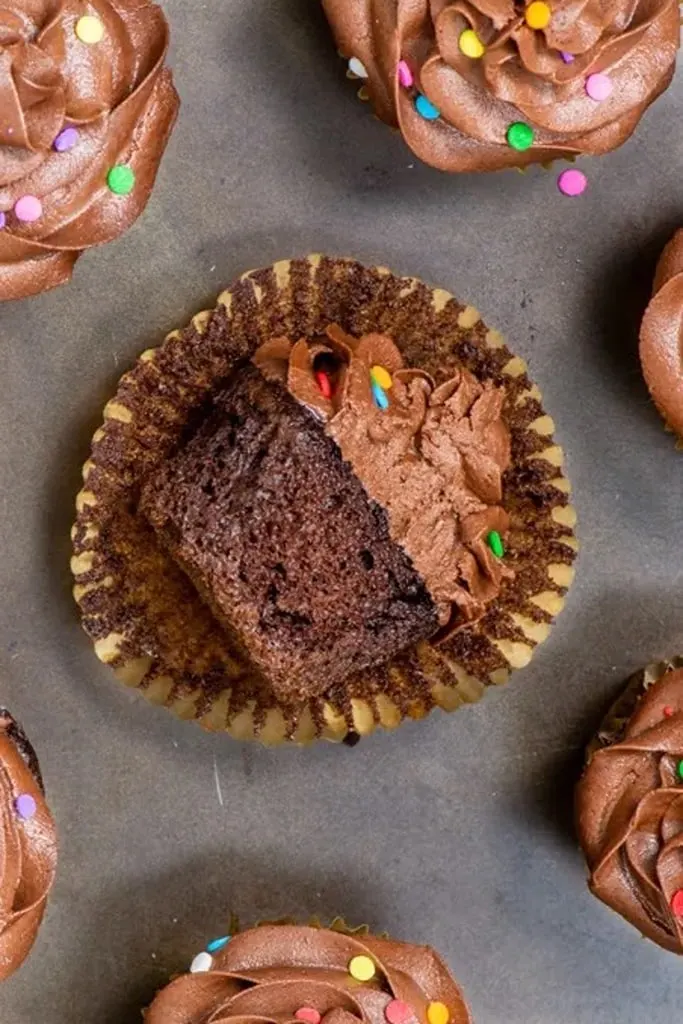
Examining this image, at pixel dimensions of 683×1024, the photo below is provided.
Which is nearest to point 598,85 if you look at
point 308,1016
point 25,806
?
point 25,806

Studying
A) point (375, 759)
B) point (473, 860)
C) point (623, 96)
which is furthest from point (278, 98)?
point (473, 860)

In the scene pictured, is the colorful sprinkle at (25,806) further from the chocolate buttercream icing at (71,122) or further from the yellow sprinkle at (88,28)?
the yellow sprinkle at (88,28)

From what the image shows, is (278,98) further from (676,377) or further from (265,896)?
(265,896)

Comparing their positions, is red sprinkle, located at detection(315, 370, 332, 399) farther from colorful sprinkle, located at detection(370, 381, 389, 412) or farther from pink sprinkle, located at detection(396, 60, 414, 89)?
pink sprinkle, located at detection(396, 60, 414, 89)

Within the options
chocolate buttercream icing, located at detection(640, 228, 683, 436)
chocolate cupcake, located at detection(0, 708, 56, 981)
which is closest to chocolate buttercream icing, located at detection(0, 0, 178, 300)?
chocolate cupcake, located at detection(0, 708, 56, 981)

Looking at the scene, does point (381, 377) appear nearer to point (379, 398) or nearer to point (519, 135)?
point (379, 398)

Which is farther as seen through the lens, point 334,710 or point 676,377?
point 334,710

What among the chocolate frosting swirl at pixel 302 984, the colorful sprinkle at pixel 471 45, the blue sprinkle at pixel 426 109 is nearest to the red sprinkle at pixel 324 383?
the blue sprinkle at pixel 426 109
